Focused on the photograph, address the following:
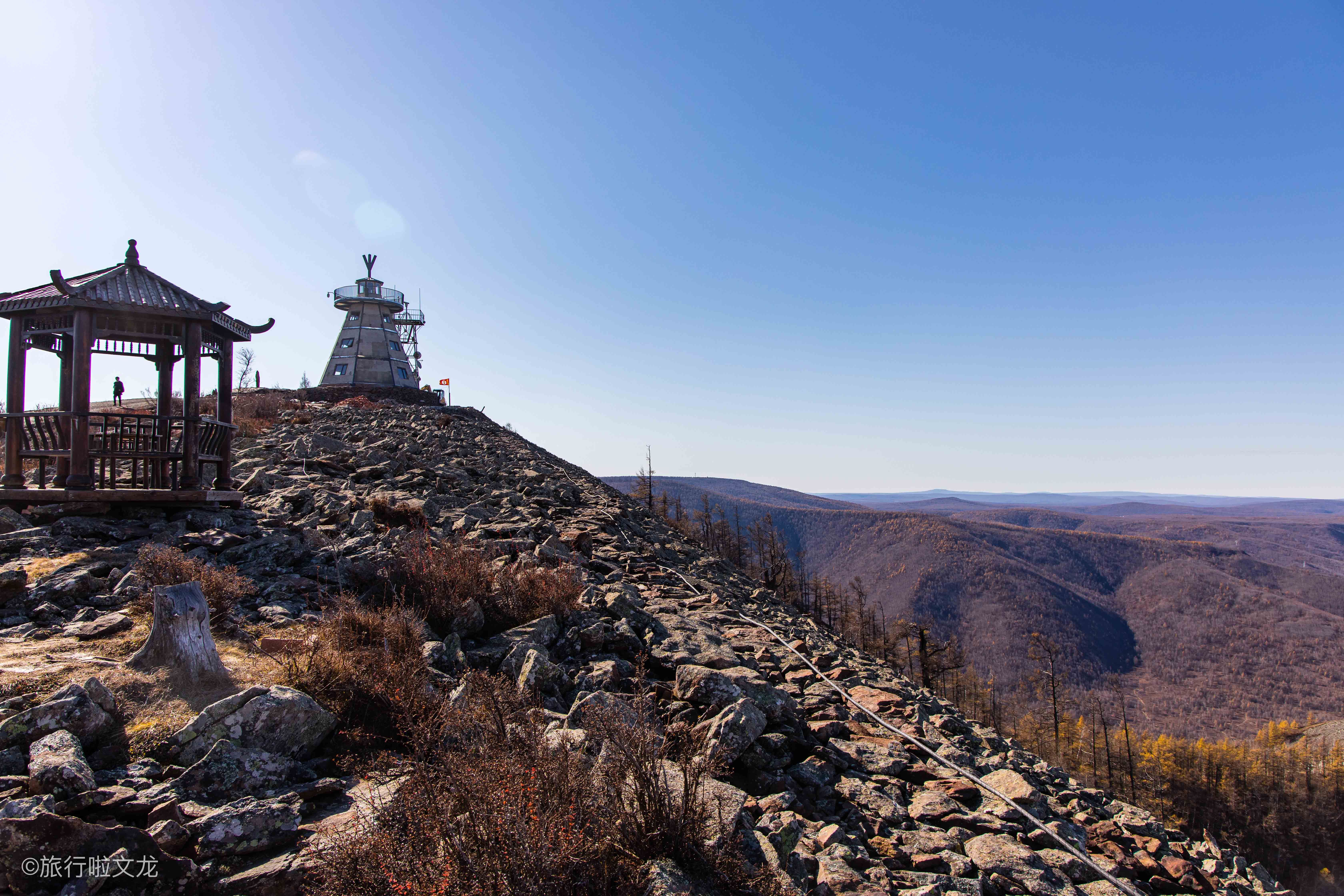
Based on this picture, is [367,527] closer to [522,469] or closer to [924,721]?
[924,721]

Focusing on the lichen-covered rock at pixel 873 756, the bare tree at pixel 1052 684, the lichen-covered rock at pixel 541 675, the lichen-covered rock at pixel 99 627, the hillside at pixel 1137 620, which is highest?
the lichen-covered rock at pixel 99 627

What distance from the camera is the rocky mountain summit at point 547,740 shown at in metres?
2.96

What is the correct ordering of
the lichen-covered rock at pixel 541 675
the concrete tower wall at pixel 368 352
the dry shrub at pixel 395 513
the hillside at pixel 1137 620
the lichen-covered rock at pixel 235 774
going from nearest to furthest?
the lichen-covered rock at pixel 235 774 → the lichen-covered rock at pixel 541 675 → the dry shrub at pixel 395 513 → the concrete tower wall at pixel 368 352 → the hillside at pixel 1137 620

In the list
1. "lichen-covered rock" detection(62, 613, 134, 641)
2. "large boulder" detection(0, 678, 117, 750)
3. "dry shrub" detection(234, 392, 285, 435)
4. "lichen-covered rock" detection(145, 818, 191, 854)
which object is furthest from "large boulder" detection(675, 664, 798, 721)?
"dry shrub" detection(234, 392, 285, 435)

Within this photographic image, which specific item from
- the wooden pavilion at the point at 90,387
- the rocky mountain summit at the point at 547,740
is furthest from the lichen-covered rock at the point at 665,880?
the wooden pavilion at the point at 90,387

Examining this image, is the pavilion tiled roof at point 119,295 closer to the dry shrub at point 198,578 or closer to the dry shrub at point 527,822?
the dry shrub at point 198,578

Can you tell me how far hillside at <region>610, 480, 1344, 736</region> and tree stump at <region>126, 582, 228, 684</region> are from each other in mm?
124220

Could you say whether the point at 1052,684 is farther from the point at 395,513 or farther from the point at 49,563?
the point at 49,563

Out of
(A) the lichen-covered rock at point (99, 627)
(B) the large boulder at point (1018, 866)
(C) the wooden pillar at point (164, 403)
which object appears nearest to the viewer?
(B) the large boulder at point (1018, 866)

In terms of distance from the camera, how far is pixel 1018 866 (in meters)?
3.63

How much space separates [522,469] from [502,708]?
1396 cm

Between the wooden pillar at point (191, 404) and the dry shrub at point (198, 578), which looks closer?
the dry shrub at point (198, 578)

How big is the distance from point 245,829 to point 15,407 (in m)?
9.51

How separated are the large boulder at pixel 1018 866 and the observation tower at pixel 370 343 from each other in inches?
1446
